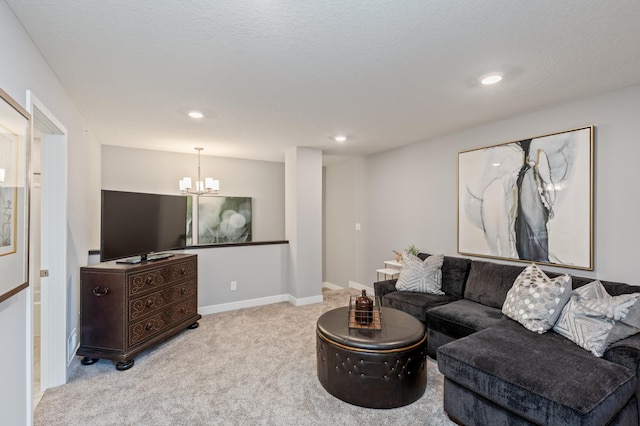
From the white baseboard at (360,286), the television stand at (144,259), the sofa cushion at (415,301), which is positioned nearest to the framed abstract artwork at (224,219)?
the television stand at (144,259)

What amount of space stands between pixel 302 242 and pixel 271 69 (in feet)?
9.58

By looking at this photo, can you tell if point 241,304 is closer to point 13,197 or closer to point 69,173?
point 69,173

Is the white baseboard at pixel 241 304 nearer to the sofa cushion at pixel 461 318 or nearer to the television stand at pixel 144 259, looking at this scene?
the television stand at pixel 144 259

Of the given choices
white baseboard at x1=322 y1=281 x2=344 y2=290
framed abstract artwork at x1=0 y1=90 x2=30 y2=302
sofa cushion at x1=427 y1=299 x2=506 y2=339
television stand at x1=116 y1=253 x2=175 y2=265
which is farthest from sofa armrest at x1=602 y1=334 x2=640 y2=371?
white baseboard at x1=322 y1=281 x2=344 y2=290

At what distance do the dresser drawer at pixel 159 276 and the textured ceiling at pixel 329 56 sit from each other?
1.59 m

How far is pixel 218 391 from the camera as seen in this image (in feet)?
7.96

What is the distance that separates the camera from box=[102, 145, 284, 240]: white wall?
4699 mm

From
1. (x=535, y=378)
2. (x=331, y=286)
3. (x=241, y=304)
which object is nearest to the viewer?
(x=535, y=378)

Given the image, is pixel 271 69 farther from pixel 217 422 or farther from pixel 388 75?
pixel 217 422

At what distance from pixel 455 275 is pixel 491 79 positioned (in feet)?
6.95

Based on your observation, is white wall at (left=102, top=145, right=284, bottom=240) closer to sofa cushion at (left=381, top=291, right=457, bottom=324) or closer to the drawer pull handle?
the drawer pull handle

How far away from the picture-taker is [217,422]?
2.06 metres

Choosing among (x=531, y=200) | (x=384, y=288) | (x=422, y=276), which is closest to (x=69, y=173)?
(x=384, y=288)

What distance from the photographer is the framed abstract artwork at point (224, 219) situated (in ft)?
17.3
